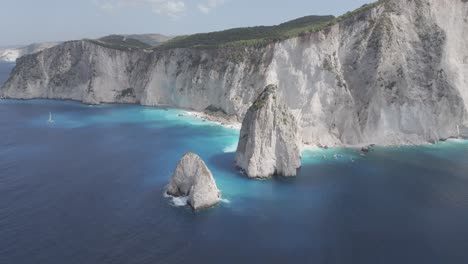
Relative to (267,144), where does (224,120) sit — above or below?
below

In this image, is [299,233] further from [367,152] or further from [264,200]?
[367,152]

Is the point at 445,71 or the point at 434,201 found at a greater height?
the point at 445,71

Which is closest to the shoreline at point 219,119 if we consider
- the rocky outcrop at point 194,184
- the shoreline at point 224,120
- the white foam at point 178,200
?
the shoreline at point 224,120

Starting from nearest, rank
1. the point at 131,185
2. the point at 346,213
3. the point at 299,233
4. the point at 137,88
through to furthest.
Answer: the point at 299,233 → the point at 346,213 → the point at 131,185 → the point at 137,88

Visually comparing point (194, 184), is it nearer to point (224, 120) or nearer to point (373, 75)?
point (373, 75)

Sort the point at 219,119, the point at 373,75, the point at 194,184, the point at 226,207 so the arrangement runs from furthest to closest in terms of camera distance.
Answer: the point at 219,119, the point at 373,75, the point at 194,184, the point at 226,207

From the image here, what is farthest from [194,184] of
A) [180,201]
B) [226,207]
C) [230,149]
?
[230,149]

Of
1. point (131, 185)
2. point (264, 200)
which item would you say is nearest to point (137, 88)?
point (131, 185)

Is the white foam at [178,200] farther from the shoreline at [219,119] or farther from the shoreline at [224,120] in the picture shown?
the shoreline at [219,119]
